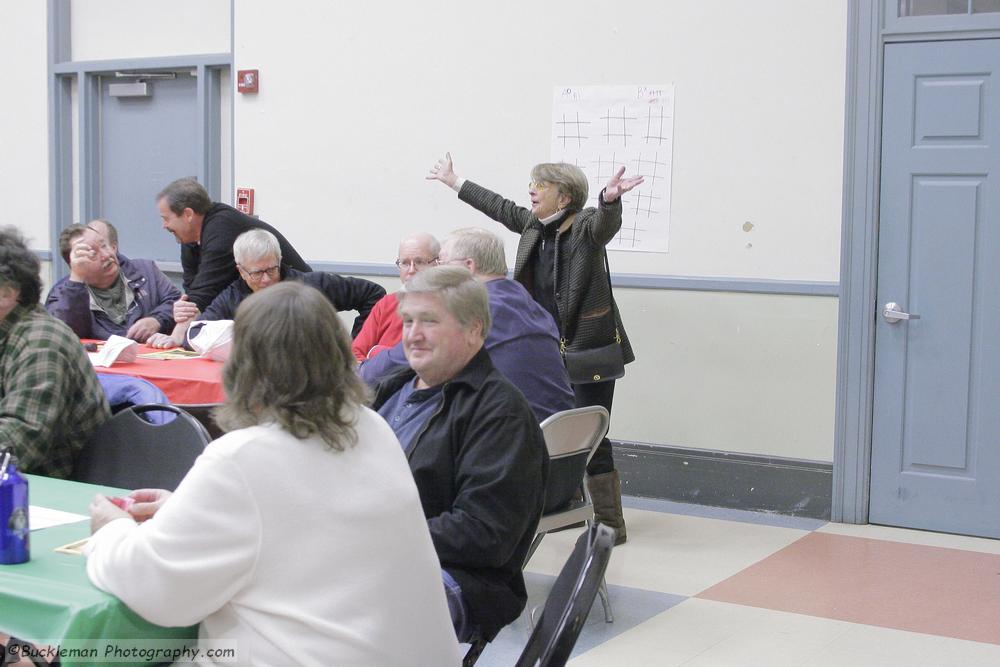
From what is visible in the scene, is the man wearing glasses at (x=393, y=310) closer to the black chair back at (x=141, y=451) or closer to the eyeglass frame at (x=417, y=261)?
the eyeglass frame at (x=417, y=261)

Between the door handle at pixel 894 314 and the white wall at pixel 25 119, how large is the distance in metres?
5.20

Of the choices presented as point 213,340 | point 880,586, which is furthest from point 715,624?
point 213,340

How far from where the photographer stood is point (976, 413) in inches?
189

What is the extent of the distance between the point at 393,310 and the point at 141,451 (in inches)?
69.5

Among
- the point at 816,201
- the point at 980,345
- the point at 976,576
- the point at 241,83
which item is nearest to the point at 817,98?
the point at 816,201

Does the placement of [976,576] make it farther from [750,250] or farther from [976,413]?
[750,250]

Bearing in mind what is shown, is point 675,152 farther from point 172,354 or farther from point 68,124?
point 68,124

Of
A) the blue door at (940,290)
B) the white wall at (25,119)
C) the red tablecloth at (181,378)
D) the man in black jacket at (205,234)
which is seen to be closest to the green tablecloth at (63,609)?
the red tablecloth at (181,378)

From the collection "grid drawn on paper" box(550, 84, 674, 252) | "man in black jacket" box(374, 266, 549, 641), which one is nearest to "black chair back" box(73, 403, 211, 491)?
"man in black jacket" box(374, 266, 549, 641)

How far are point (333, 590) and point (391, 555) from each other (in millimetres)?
108

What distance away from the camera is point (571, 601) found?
186cm

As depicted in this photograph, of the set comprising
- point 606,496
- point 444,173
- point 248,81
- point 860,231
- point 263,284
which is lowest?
point 606,496

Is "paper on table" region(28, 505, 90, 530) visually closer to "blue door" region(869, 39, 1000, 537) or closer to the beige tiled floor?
the beige tiled floor

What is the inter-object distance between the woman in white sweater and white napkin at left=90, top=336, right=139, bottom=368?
2.54 meters
